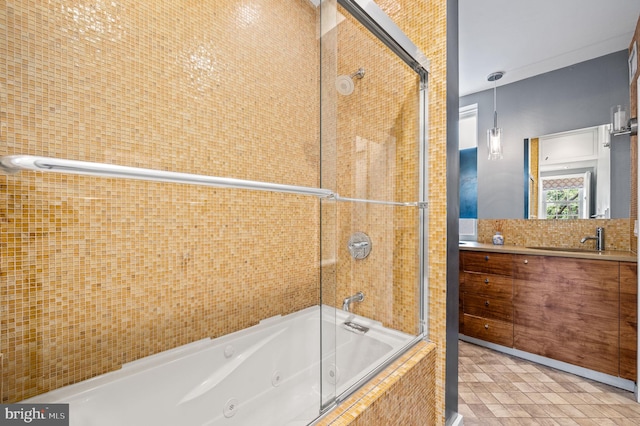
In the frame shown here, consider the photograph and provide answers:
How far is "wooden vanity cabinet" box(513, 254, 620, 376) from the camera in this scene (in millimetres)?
1994

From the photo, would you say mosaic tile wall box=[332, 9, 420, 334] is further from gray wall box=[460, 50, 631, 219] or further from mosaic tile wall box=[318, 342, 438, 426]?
gray wall box=[460, 50, 631, 219]

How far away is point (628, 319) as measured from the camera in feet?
6.31

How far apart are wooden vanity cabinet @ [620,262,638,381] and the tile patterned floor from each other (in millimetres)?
188

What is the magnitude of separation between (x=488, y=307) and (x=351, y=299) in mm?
1770

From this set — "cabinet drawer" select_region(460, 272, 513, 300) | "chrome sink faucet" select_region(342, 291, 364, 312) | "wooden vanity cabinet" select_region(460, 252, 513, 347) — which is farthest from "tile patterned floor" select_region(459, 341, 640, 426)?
"chrome sink faucet" select_region(342, 291, 364, 312)

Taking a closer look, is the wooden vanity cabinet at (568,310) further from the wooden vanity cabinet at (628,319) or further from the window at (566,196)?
the window at (566,196)

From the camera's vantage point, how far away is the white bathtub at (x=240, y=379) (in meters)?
1.03

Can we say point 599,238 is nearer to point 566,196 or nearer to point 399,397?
point 566,196

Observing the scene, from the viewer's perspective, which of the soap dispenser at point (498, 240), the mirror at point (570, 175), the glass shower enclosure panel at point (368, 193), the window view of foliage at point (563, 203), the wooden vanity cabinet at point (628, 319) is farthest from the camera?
the soap dispenser at point (498, 240)

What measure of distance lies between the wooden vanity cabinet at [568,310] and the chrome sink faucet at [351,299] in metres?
1.70

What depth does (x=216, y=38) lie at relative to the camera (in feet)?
4.65

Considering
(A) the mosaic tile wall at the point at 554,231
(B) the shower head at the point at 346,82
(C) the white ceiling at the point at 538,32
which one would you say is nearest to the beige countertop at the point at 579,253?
(A) the mosaic tile wall at the point at 554,231

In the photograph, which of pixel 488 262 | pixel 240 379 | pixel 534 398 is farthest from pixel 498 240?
pixel 240 379

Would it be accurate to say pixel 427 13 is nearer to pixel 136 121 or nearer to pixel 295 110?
pixel 295 110
